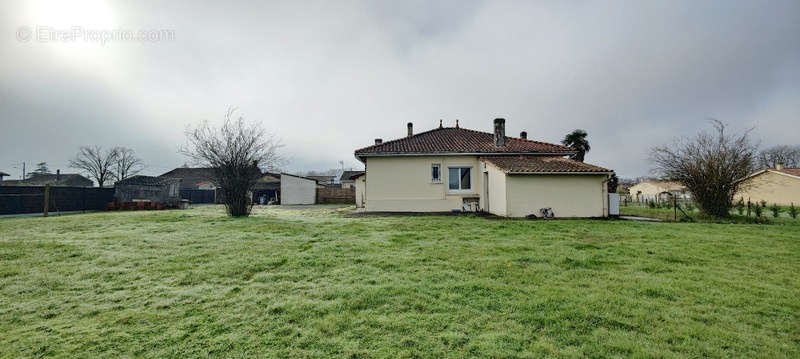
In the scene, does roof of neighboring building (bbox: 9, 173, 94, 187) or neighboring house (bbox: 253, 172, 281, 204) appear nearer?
neighboring house (bbox: 253, 172, 281, 204)

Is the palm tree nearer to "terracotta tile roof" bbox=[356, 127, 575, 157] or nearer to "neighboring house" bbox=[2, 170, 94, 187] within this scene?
"terracotta tile roof" bbox=[356, 127, 575, 157]

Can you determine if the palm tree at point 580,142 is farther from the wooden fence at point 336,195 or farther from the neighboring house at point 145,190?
the neighboring house at point 145,190

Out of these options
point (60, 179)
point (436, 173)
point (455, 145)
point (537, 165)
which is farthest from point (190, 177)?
point (537, 165)

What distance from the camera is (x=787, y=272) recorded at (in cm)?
533

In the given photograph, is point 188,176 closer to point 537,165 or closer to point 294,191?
point 294,191

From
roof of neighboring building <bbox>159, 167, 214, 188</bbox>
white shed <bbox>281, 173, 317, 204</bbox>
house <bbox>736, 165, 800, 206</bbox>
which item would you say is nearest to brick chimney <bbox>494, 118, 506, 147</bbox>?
white shed <bbox>281, 173, 317, 204</bbox>

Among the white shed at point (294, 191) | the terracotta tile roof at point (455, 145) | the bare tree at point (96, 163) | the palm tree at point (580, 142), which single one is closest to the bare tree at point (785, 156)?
the palm tree at point (580, 142)

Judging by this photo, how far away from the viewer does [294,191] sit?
1367 inches

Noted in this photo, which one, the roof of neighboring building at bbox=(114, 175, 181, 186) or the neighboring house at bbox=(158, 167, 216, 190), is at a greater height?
the neighboring house at bbox=(158, 167, 216, 190)

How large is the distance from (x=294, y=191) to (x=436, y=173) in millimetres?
22521

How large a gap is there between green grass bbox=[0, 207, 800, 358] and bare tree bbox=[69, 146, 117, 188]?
4643cm

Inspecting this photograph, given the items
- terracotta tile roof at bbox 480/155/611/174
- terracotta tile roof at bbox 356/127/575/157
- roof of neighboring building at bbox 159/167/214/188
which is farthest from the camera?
roof of neighboring building at bbox 159/167/214/188

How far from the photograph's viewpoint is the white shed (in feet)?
114

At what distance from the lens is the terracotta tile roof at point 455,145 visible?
645 inches
